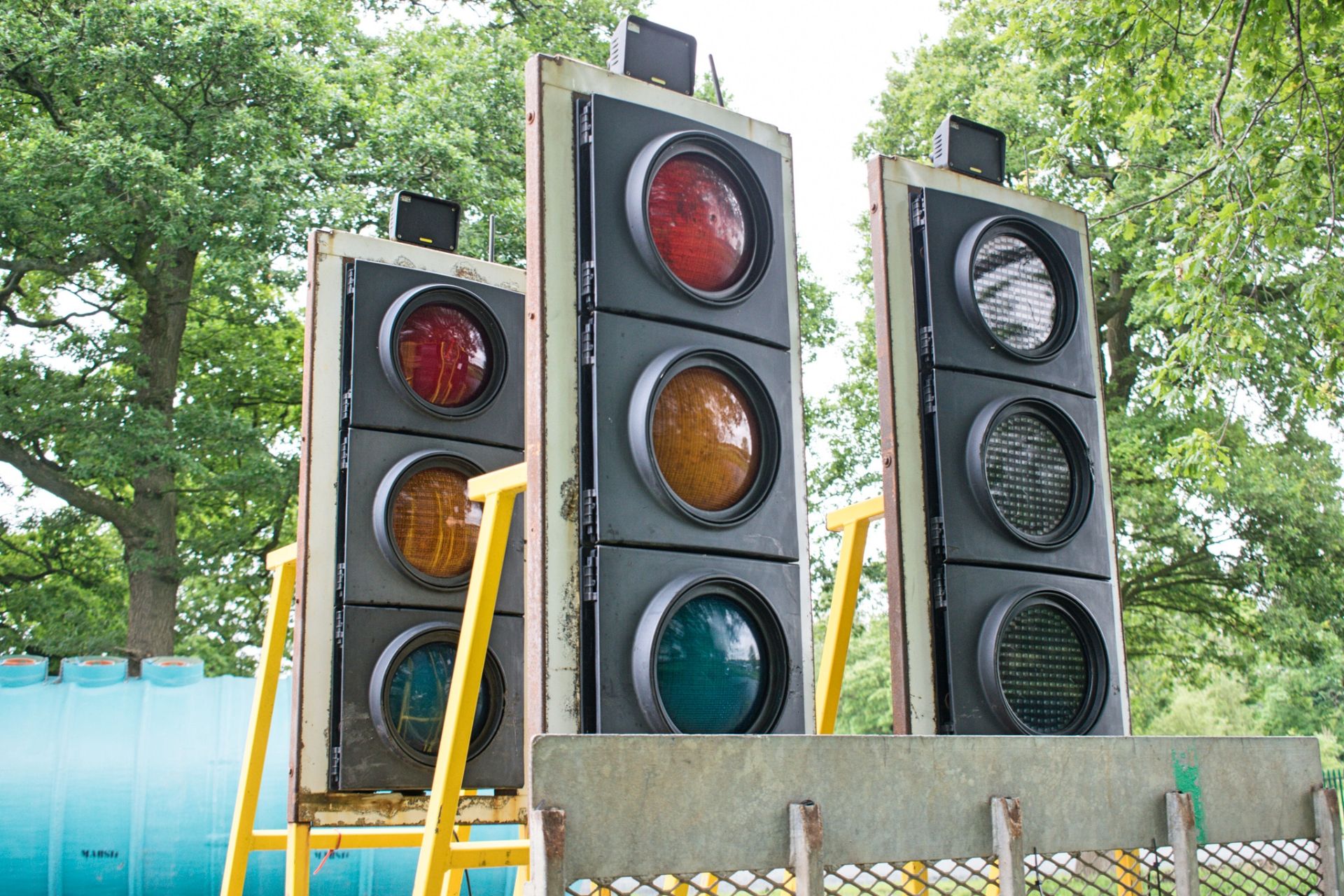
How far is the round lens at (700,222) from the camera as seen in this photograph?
247cm

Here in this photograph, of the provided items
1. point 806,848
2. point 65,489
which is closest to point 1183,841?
point 806,848

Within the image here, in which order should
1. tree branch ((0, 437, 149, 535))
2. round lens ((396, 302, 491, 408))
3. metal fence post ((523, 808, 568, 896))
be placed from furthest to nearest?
1. tree branch ((0, 437, 149, 535))
2. round lens ((396, 302, 491, 408))
3. metal fence post ((523, 808, 568, 896))

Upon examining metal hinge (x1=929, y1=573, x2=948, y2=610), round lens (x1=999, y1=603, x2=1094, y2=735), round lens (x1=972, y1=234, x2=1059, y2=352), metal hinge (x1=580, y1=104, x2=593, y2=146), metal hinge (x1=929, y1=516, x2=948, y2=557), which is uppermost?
metal hinge (x1=580, y1=104, x2=593, y2=146)

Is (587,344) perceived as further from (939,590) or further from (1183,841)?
(1183,841)

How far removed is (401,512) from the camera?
3.92 metres

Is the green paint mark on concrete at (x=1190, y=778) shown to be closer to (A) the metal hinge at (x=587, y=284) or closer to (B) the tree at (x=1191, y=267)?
(A) the metal hinge at (x=587, y=284)

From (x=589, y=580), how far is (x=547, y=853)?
2.47 ft

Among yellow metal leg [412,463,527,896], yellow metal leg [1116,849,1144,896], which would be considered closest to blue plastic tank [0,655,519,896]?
yellow metal leg [412,463,527,896]

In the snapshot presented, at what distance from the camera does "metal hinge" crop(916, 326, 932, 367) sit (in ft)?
8.83

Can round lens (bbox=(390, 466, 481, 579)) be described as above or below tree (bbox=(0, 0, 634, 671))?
below

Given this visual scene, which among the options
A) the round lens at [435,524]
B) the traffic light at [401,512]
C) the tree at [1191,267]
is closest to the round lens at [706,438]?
the traffic light at [401,512]

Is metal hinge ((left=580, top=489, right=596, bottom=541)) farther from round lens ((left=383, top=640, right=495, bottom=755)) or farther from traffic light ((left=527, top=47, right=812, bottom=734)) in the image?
round lens ((left=383, top=640, right=495, bottom=755))

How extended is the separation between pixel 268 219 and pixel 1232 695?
1721cm

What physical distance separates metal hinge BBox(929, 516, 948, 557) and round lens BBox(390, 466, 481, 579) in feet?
5.89
